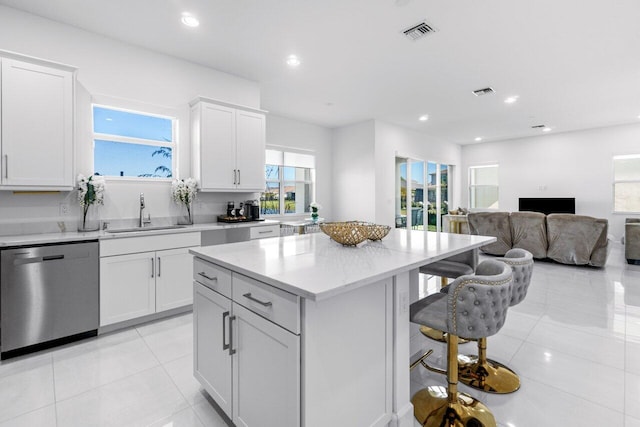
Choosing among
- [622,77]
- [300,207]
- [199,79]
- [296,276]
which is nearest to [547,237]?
[622,77]

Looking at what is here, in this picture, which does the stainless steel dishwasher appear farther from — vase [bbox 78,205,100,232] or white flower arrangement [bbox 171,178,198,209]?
white flower arrangement [bbox 171,178,198,209]

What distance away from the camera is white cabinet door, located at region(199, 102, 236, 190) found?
3746 mm

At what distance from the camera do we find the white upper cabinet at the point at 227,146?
3.75 m

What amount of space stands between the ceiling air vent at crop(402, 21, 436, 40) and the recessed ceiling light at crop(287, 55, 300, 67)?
1.36 metres

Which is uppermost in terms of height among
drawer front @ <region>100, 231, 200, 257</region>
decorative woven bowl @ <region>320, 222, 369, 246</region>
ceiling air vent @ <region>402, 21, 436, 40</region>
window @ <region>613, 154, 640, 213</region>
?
ceiling air vent @ <region>402, 21, 436, 40</region>

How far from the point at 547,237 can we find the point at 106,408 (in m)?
6.52

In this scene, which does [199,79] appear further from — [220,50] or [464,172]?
[464,172]

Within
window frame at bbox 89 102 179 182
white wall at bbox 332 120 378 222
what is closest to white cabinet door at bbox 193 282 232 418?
window frame at bbox 89 102 179 182

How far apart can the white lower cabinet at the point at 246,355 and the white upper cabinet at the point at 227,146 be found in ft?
7.34

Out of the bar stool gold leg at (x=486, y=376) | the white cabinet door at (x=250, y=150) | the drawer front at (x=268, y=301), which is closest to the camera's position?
the drawer front at (x=268, y=301)

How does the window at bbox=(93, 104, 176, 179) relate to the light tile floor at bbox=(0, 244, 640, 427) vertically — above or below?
above

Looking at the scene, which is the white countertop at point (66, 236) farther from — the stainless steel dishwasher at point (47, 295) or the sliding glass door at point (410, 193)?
the sliding glass door at point (410, 193)

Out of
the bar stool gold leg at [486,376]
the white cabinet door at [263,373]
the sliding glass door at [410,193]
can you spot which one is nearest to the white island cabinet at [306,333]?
the white cabinet door at [263,373]

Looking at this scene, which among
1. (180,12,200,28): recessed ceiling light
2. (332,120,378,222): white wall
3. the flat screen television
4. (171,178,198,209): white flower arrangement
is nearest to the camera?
(180,12,200,28): recessed ceiling light
